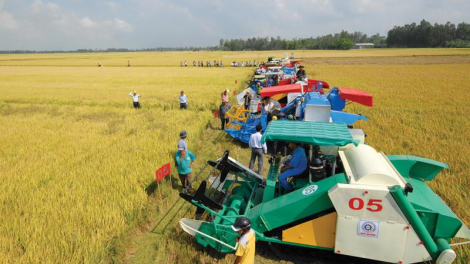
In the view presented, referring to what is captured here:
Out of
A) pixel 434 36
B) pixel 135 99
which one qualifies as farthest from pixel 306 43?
pixel 135 99

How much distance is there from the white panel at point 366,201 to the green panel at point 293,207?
189 mm

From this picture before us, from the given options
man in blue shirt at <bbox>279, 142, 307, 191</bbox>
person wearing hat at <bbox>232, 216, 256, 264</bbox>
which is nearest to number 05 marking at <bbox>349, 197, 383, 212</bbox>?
man in blue shirt at <bbox>279, 142, 307, 191</bbox>

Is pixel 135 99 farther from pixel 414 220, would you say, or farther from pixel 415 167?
pixel 414 220

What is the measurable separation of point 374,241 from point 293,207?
109cm

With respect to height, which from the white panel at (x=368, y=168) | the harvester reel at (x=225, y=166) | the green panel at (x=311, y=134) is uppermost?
the green panel at (x=311, y=134)

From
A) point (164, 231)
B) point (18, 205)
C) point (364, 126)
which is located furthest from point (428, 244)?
point (364, 126)

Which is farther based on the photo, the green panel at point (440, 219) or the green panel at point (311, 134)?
the green panel at point (311, 134)

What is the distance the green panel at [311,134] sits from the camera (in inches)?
148

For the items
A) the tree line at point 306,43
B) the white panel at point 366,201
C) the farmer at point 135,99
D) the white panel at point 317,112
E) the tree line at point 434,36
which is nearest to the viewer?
the white panel at point 366,201

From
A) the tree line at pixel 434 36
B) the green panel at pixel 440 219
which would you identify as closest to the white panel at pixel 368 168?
the green panel at pixel 440 219

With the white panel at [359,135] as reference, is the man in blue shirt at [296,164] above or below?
below

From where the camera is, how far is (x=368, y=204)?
11.2 feet

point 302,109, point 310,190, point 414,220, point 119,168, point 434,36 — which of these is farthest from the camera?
point 434,36

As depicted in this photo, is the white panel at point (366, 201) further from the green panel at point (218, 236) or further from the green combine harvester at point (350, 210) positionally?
the green panel at point (218, 236)
